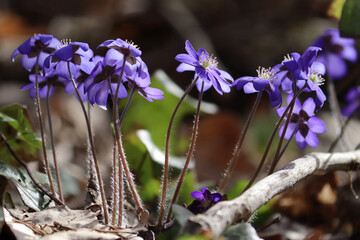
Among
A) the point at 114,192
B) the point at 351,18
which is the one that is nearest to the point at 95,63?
the point at 114,192

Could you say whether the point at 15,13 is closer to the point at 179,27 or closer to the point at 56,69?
the point at 179,27

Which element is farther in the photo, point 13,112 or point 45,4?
point 45,4

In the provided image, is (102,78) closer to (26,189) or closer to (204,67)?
(204,67)

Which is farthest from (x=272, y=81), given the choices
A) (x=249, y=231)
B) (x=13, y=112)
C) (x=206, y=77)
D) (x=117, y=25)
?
(x=117, y=25)

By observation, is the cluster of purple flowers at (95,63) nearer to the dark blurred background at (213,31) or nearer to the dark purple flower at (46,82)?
the dark purple flower at (46,82)

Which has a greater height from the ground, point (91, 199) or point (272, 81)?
point (272, 81)

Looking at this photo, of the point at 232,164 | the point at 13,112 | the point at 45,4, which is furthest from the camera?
the point at 45,4
